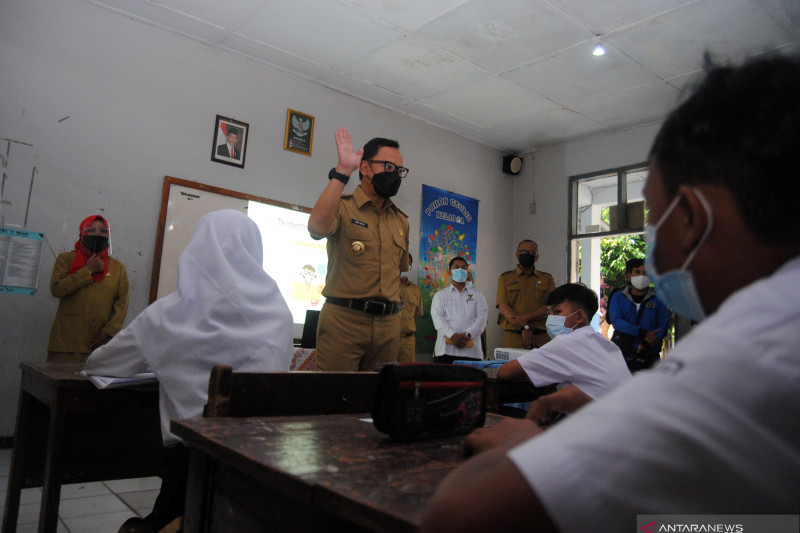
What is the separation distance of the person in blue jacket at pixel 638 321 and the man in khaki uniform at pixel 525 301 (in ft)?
2.94

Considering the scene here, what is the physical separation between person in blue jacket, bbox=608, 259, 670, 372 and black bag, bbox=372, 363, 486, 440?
3984mm

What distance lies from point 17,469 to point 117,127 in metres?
2.91

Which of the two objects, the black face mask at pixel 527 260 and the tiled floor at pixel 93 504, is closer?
the tiled floor at pixel 93 504

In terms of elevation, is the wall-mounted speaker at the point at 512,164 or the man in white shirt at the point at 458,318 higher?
the wall-mounted speaker at the point at 512,164

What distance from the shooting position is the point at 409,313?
533cm

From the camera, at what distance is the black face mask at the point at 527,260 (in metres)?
5.74

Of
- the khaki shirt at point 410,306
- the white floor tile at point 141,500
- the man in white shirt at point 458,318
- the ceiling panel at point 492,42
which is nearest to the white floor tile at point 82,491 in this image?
the white floor tile at point 141,500

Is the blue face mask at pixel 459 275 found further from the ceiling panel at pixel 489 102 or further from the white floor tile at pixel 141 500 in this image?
the white floor tile at pixel 141 500

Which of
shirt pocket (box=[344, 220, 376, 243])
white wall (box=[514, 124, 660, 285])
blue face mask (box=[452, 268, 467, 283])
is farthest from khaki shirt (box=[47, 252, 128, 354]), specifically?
white wall (box=[514, 124, 660, 285])

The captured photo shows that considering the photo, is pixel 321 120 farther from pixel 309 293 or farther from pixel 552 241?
pixel 552 241

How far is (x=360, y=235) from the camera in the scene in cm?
267

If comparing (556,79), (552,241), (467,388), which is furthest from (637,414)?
(552,241)

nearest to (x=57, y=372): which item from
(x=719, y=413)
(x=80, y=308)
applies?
(x=719, y=413)

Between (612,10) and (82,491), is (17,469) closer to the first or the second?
(82,491)
